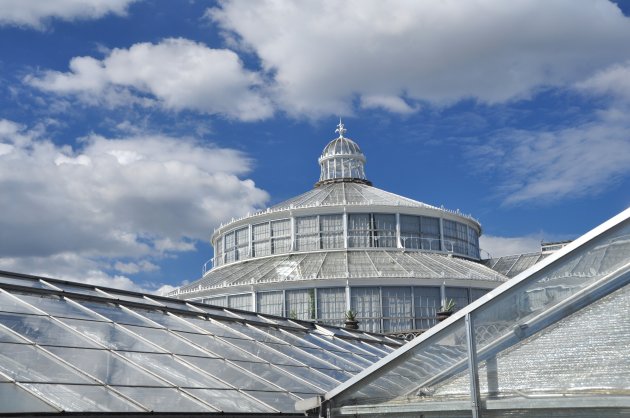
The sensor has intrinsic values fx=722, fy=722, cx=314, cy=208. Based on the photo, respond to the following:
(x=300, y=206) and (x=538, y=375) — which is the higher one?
(x=300, y=206)

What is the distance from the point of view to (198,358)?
15.1 m

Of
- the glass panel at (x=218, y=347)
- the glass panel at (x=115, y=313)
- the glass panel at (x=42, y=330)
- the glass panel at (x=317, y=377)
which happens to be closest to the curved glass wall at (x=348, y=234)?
the glass panel at (x=317, y=377)

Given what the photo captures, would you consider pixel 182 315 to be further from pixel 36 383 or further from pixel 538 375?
pixel 538 375

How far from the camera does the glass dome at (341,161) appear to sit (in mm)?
69688

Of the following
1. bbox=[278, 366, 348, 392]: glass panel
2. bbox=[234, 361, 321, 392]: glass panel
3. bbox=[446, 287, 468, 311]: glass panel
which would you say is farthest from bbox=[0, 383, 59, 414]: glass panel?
bbox=[446, 287, 468, 311]: glass panel

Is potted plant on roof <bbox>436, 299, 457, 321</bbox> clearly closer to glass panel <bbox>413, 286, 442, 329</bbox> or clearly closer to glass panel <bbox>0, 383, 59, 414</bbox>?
glass panel <bbox>413, 286, 442, 329</bbox>

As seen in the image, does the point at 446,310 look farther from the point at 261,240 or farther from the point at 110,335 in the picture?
the point at 110,335

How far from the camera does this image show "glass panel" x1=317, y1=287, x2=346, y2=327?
173 ft

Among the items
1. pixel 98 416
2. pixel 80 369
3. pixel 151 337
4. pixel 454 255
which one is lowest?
pixel 98 416

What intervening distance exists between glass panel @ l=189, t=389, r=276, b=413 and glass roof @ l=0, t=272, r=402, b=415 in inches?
0.9

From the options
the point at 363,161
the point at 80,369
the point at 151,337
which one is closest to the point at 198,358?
the point at 151,337

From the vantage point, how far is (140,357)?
13.8 meters

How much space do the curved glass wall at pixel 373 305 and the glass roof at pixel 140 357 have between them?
31.9 meters

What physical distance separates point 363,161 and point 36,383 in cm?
6121
